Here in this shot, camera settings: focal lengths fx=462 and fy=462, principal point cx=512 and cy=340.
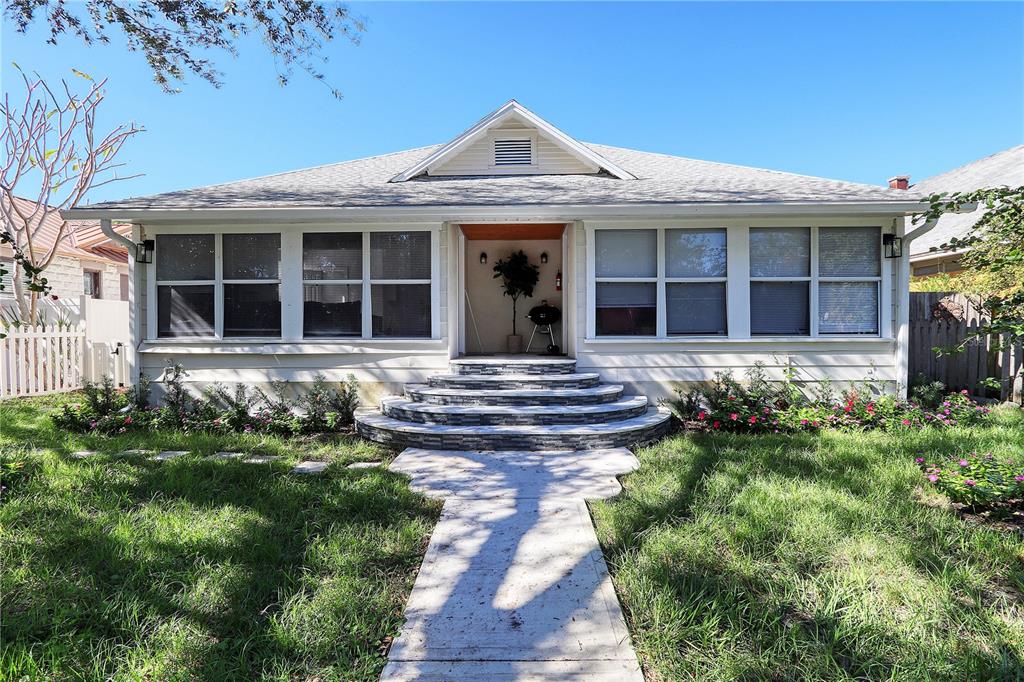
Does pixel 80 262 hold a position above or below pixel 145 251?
above

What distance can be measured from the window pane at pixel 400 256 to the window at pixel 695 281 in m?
3.47

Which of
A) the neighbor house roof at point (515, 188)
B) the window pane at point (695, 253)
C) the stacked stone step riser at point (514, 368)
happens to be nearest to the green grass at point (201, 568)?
the stacked stone step riser at point (514, 368)

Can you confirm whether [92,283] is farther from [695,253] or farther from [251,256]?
[695,253]

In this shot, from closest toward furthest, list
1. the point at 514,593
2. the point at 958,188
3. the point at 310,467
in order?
the point at 514,593
the point at 310,467
the point at 958,188

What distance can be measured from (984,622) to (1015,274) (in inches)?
284

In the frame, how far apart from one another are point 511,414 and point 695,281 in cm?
333

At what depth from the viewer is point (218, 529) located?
2.98 m

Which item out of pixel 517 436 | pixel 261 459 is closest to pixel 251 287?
pixel 261 459

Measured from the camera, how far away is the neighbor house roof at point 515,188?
616cm

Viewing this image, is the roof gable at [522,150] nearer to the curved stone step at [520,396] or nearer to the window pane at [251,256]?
the window pane at [251,256]

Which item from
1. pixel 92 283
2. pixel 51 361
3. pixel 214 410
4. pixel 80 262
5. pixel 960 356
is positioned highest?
pixel 80 262

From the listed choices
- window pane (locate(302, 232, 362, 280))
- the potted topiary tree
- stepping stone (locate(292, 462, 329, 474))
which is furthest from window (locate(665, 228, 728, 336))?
stepping stone (locate(292, 462, 329, 474))

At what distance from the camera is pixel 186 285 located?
265 inches

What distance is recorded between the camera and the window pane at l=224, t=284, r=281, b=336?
6.72 meters
